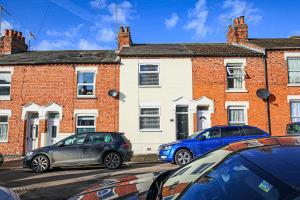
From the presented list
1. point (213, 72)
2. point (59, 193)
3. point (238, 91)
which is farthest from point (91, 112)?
point (59, 193)

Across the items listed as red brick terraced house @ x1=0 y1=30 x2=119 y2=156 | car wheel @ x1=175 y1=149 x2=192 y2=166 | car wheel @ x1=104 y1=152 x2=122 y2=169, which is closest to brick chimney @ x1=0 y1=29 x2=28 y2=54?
red brick terraced house @ x1=0 y1=30 x2=119 y2=156

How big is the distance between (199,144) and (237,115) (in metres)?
7.04

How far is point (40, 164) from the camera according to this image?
39.2ft

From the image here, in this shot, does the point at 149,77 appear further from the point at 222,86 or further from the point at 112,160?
the point at 112,160

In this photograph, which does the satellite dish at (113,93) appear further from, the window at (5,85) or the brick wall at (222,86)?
the window at (5,85)

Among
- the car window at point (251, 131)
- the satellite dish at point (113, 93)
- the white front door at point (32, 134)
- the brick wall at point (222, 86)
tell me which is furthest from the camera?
the white front door at point (32, 134)

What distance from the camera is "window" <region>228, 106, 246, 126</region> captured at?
61.1ft

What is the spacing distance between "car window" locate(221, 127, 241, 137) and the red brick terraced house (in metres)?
7.56

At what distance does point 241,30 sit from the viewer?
A: 71.7 ft

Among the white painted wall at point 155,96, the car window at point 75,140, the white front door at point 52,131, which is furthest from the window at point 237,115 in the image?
the white front door at point 52,131

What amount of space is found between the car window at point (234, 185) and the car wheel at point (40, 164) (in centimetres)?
1066

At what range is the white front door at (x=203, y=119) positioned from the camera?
18.7 meters

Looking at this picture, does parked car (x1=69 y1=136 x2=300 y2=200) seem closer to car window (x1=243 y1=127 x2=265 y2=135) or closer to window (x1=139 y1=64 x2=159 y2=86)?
car window (x1=243 y1=127 x2=265 y2=135)


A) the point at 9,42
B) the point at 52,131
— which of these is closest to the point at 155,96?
the point at 52,131
